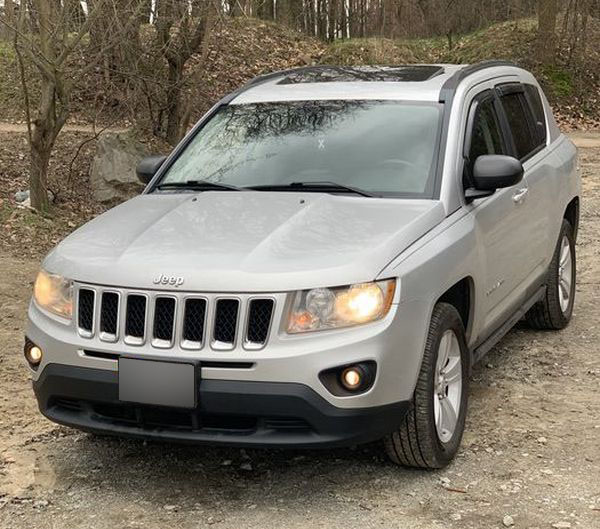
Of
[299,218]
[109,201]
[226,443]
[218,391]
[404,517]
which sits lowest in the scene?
[109,201]

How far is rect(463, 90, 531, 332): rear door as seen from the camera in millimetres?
4715

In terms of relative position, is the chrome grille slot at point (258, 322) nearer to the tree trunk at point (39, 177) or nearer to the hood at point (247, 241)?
the hood at point (247, 241)

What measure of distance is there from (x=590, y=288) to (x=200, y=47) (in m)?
8.08

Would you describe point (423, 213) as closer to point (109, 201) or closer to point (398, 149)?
point (398, 149)

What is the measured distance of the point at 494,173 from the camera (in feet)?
14.8

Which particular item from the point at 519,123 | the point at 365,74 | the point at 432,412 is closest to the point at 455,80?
the point at 365,74

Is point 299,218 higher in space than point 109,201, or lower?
higher

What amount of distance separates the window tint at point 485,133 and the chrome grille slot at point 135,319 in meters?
2.00

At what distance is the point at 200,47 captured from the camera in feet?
45.3

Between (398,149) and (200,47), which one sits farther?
(200,47)

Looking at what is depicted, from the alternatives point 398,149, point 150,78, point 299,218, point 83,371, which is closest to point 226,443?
point 83,371

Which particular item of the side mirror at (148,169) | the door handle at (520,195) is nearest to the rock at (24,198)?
the side mirror at (148,169)

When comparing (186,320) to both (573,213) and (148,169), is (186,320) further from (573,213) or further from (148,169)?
(573,213)

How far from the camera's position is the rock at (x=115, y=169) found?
11.9 meters
